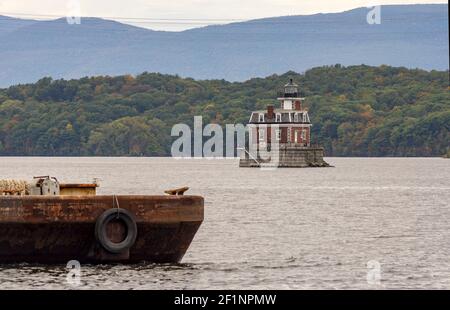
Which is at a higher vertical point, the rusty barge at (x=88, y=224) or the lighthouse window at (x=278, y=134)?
the lighthouse window at (x=278, y=134)

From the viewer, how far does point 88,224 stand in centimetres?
3862

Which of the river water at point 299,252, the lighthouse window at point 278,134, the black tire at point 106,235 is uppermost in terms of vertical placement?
the lighthouse window at point 278,134

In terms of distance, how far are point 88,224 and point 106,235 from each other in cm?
66

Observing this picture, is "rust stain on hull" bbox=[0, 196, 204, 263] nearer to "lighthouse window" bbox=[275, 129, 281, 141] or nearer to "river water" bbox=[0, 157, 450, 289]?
"river water" bbox=[0, 157, 450, 289]

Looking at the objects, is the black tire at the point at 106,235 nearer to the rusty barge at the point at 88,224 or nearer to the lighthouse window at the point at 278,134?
the rusty barge at the point at 88,224

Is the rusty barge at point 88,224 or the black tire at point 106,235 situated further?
the black tire at point 106,235


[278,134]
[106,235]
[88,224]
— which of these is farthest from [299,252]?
[278,134]

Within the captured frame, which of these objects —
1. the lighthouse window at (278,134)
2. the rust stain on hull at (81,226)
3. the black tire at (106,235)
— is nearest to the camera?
the rust stain on hull at (81,226)

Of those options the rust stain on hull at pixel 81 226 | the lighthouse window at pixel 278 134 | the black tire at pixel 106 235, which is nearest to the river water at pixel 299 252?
the rust stain on hull at pixel 81 226

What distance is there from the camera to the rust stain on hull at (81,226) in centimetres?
3816

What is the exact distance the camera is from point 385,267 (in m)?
45.1

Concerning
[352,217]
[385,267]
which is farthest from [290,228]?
[385,267]

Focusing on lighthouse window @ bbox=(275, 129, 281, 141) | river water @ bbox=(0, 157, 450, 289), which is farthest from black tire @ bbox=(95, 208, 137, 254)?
lighthouse window @ bbox=(275, 129, 281, 141)
